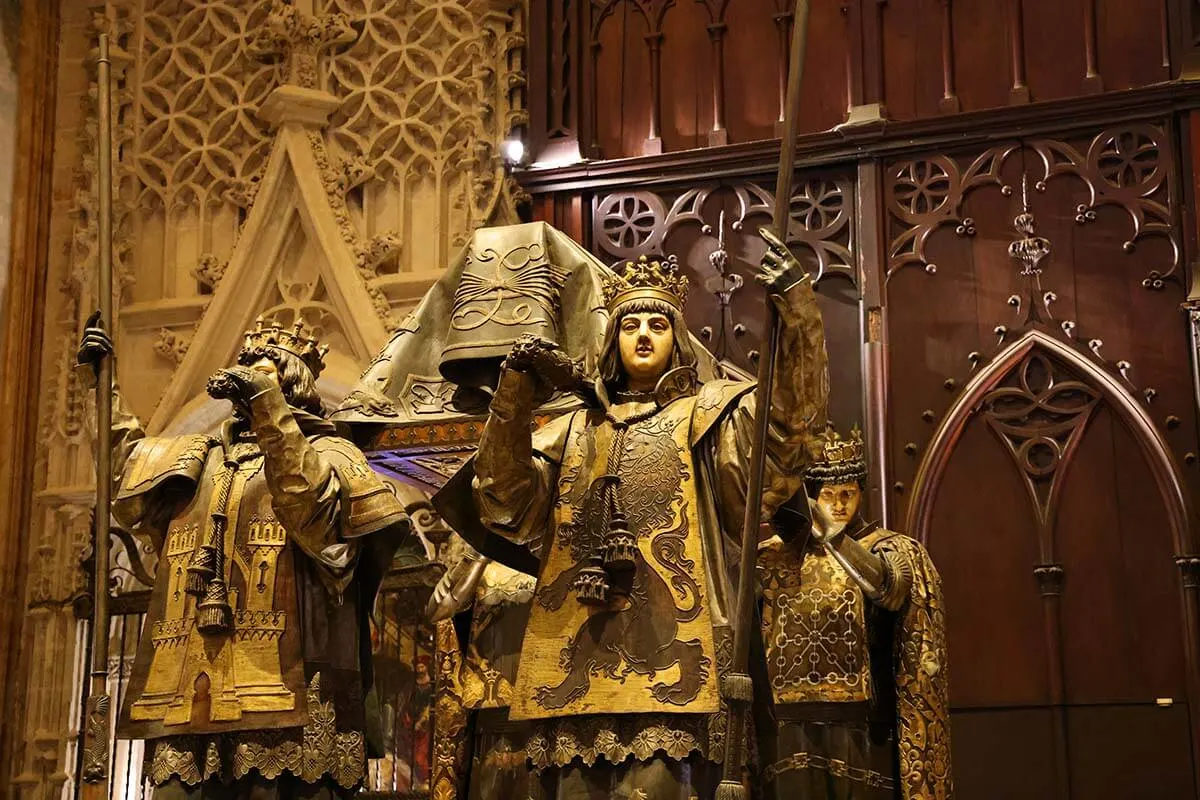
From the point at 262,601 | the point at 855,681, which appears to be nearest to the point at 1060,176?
the point at 855,681

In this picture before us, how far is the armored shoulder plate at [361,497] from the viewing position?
429cm

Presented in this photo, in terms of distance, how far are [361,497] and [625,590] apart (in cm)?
96

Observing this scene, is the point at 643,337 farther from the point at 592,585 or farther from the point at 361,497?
the point at 361,497

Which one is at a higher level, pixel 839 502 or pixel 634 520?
pixel 839 502

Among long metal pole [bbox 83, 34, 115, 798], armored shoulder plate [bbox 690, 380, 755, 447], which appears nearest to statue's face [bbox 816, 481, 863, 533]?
armored shoulder plate [bbox 690, 380, 755, 447]

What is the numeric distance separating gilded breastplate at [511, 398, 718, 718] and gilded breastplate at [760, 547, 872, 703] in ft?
3.66

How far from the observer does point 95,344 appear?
437 centimetres

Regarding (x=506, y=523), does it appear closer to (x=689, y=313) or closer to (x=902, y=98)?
(x=689, y=313)

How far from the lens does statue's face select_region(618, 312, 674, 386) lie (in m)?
3.91

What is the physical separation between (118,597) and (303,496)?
4.80 ft

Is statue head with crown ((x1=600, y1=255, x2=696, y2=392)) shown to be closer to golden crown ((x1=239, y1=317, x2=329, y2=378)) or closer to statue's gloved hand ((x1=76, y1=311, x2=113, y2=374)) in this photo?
golden crown ((x1=239, y1=317, x2=329, y2=378))

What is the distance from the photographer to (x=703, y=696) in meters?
3.48

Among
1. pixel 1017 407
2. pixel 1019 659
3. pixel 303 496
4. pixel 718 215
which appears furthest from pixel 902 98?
pixel 303 496

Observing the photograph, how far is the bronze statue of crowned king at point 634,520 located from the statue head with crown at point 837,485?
1.17m
